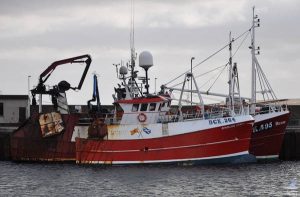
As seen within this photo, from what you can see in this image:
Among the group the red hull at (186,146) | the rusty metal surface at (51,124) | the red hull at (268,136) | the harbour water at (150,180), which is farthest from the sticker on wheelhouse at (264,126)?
the rusty metal surface at (51,124)

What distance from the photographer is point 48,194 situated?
38500mm

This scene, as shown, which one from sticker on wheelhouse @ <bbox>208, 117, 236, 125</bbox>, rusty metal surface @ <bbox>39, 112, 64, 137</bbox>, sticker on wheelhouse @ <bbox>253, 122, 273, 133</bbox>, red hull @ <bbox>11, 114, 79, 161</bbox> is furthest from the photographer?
sticker on wheelhouse @ <bbox>253, 122, 273, 133</bbox>

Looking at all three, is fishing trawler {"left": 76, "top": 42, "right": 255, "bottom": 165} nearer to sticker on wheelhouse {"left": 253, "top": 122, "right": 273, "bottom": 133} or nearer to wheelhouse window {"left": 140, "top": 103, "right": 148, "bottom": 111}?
wheelhouse window {"left": 140, "top": 103, "right": 148, "bottom": 111}

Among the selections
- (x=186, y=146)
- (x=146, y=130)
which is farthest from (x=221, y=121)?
(x=146, y=130)

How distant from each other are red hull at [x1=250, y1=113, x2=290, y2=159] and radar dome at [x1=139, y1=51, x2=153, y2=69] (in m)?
8.47

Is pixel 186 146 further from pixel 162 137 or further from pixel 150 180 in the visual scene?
pixel 150 180

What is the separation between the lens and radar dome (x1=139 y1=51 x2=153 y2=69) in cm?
5200

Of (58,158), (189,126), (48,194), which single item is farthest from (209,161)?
(48,194)

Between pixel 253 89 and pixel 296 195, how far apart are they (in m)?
19.1

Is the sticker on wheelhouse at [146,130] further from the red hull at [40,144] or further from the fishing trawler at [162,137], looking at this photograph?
the red hull at [40,144]

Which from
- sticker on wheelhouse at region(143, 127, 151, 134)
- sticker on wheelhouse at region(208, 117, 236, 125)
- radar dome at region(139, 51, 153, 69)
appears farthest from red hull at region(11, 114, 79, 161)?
sticker on wheelhouse at region(208, 117, 236, 125)

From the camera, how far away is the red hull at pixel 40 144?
52000 mm

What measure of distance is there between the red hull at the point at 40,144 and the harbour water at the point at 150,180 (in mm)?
861

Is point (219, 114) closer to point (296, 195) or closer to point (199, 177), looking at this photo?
point (199, 177)
